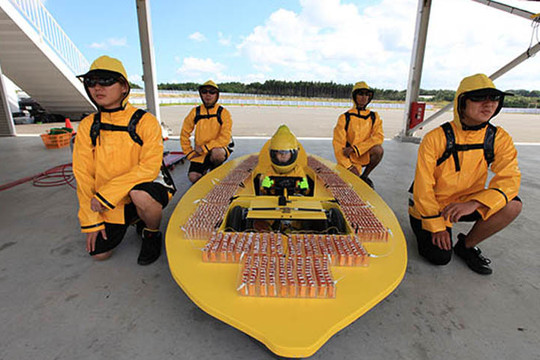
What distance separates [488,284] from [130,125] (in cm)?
337

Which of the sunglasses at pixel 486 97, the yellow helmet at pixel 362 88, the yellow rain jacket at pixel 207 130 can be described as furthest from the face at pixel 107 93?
the yellow helmet at pixel 362 88

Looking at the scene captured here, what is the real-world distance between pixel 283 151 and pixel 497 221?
6.50ft

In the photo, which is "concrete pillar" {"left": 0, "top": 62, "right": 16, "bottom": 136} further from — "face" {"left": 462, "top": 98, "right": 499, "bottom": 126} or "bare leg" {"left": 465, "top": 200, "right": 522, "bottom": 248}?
"bare leg" {"left": 465, "top": 200, "right": 522, "bottom": 248}

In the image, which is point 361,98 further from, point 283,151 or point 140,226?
point 140,226

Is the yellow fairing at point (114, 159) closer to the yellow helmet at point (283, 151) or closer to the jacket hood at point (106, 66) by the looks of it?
the jacket hood at point (106, 66)

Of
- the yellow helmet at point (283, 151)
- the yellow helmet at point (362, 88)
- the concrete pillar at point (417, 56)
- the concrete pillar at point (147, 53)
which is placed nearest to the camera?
the yellow helmet at point (283, 151)

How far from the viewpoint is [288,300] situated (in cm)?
155

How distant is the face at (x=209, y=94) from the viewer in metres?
4.55

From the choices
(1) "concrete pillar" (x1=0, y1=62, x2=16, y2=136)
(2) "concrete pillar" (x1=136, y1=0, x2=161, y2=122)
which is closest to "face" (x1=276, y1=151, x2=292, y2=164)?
(2) "concrete pillar" (x1=136, y1=0, x2=161, y2=122)

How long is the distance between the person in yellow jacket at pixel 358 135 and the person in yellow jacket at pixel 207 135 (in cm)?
190

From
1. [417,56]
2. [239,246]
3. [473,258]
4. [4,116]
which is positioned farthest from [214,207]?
[4,116]

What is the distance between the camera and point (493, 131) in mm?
2531

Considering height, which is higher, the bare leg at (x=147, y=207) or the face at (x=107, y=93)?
the face at (x=107, y=93)

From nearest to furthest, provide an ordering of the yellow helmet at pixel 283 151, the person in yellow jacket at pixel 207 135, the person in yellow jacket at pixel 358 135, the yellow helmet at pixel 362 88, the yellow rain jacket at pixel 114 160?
the yellow rain jacket at pixel 114 160, the yellow helmet at pixel 283 151, the yellow helmet at pixel 362 88, the person in yellow jacket at pixel 358 135, the person in yellow jacket at pixel 207 135
